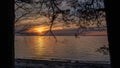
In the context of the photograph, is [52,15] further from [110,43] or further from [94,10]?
[110,43]

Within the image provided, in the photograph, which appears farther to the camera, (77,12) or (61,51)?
(61,51)

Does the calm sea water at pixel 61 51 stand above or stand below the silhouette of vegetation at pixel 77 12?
below

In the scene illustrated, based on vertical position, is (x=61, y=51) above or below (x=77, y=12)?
below

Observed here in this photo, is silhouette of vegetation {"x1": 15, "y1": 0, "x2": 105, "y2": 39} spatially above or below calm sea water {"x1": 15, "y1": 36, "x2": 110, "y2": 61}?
above

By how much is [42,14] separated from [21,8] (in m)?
0.33

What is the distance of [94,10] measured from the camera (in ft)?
11.2

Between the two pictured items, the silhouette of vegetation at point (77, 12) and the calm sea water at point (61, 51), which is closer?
the silhouette of vegetation at point (77, 12)

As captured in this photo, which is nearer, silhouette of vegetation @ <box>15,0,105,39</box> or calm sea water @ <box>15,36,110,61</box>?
silhouette of vegetation @ <box>15,0,105,39</box>

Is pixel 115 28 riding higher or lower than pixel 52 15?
lower
